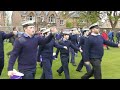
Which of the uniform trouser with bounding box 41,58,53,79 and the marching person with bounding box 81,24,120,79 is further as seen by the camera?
the uniform trouser with bounding box 41,58,53,79

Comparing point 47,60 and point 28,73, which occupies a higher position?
point 28,73

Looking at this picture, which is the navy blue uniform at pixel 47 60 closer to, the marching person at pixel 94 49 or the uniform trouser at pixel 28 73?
the marching person at pixel 94 49

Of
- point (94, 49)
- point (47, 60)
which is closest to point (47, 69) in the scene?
point (47, 60)

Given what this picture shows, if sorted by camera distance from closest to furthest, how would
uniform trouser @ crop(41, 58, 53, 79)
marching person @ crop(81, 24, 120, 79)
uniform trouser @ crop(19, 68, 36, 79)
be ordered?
1. uniform trouser @ crop(19, 68, 36, 79)
2. marching person @ crop(81, 24, 120, 79)
3. uniform trouser @ crop(41, 58, 53, 79)

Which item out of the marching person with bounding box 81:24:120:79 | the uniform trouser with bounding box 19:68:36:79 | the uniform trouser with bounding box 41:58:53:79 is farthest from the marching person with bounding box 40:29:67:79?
the uniform trouser with bounding box 19:68:36:79

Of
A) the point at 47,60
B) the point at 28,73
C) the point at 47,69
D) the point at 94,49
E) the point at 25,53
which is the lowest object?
the point at 47,69

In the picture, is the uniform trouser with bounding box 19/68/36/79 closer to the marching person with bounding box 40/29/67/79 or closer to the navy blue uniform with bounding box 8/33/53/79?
the navy blue uniform with bounding box 8/33/53/79

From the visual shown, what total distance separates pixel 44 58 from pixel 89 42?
5.77 feet

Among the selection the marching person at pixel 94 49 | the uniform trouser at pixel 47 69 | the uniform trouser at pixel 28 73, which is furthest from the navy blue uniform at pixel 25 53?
the uniform trouser at pixel 47 69

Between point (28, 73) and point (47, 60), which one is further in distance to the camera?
point (47, 60)

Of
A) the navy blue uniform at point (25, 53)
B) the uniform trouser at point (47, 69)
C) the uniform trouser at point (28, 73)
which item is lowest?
the uniform trouser at point (47, 69)

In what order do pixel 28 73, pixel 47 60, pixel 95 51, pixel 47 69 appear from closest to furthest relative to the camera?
pixel 28 73 → pixel 95 51 → pixel 47 69 → pixel 47 60

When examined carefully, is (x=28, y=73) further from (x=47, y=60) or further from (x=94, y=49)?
(x=47, y=60)
